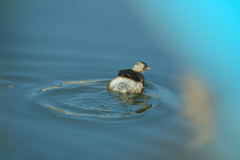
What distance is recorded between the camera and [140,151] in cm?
706

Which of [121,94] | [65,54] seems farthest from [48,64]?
[121,94]

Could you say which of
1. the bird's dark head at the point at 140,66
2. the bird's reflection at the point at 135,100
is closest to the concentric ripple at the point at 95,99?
the bird's reflection at the point at 135,100

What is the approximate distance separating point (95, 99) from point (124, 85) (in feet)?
3.05

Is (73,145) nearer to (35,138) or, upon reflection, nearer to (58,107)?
(35,138)

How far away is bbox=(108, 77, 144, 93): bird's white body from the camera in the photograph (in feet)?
31.9

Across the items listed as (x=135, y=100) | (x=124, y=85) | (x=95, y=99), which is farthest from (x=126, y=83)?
(x=95, y=99)

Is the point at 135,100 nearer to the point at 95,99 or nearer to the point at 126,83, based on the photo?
the point at 126,83

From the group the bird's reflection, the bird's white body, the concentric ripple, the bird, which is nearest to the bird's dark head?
the concentric ripple

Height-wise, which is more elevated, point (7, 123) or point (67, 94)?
point (67, 94)

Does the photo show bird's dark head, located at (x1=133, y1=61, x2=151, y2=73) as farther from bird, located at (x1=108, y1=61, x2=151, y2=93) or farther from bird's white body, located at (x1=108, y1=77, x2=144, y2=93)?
bird's white body, located at (x1=108, y1=77, x2=144, y2=93)

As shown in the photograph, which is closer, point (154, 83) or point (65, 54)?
point (154, 83)

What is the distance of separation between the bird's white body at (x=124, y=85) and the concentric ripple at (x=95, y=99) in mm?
125

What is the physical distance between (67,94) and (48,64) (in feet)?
6.90

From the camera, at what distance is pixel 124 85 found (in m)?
9.76
